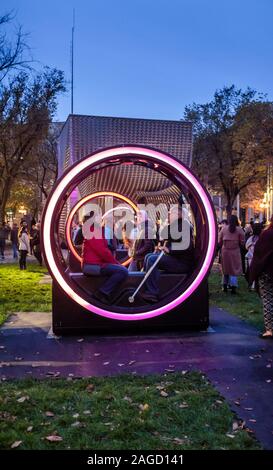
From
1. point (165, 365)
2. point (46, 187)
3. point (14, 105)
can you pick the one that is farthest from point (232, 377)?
point (46, 187)

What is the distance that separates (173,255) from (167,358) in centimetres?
226

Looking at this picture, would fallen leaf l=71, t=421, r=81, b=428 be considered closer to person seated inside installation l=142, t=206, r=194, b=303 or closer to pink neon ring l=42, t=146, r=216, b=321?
pink neon ring l=42, t=146, r=216, b=321

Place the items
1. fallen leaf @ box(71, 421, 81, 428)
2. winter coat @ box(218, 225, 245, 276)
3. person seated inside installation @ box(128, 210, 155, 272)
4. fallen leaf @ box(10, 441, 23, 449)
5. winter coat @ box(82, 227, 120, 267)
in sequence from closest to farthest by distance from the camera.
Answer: fallen leaf @ box(10, 441, 23, 449), fallen leaf @ box(71, 421, 81, 428), winter coat @ box(82, 227, 120, 267), person seated inside installation @ box(128, 210, 155, 272), winter coat @ box(218, 225, 245, 276)

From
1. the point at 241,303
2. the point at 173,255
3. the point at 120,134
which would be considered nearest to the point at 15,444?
the point at 173,255

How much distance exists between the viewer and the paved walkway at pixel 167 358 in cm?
496

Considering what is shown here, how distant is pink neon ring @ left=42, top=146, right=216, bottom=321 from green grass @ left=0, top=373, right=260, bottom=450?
6.51 ft

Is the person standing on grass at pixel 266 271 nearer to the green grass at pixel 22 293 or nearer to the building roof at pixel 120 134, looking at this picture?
the building roof at pixel 120 134

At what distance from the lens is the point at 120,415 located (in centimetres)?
441

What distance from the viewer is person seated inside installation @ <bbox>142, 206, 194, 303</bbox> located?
8.05m

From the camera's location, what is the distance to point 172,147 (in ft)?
35.3

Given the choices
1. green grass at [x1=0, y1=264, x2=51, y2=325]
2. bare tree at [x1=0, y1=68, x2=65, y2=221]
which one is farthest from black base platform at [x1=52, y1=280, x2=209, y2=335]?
bare tree at [x1=0, y1=68, x2=65, y2=221]

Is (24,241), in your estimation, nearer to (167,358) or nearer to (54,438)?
(167,358)
